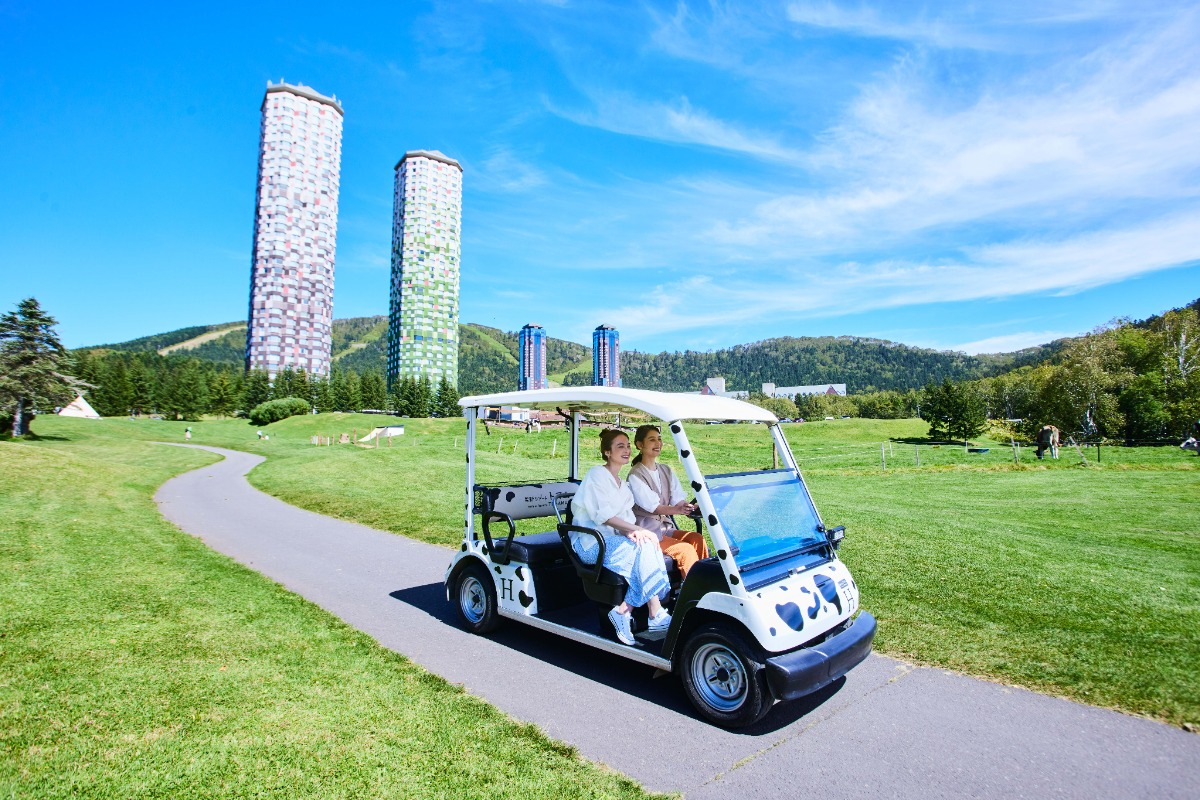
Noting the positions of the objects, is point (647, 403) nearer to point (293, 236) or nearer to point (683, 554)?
point (683, 554)

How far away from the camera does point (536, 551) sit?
5.78 meters

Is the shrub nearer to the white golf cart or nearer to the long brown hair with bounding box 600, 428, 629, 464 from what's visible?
the white golf cart

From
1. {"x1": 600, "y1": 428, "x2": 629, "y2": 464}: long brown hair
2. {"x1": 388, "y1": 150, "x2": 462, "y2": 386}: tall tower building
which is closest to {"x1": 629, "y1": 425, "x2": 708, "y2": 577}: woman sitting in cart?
{"x1": 600, "y1": 428, "x2": 629, "y2": 464}: long brown hair

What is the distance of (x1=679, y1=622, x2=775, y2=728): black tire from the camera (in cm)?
391

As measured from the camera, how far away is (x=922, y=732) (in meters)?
3.98

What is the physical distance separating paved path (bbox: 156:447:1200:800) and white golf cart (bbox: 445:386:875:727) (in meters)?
0.31

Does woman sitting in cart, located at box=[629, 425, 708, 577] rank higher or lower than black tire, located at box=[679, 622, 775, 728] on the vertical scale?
higher

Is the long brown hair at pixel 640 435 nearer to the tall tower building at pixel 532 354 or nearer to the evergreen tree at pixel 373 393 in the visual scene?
the evergreen tree at pixel 373 393

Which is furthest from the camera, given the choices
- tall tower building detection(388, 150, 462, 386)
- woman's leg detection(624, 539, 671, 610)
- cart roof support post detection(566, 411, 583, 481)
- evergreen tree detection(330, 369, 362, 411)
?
tall tower building detection(388, 150, 462, 386)

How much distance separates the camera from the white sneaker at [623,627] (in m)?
4.71

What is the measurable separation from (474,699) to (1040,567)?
24.3 feet

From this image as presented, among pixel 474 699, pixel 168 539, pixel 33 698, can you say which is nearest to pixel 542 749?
pixel 474 699

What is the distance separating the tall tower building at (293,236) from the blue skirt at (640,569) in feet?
446

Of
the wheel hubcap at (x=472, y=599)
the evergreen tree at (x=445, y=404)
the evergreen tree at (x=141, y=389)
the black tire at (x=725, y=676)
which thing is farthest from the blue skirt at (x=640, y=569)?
the evergreen tree at (x=445, y=404)
